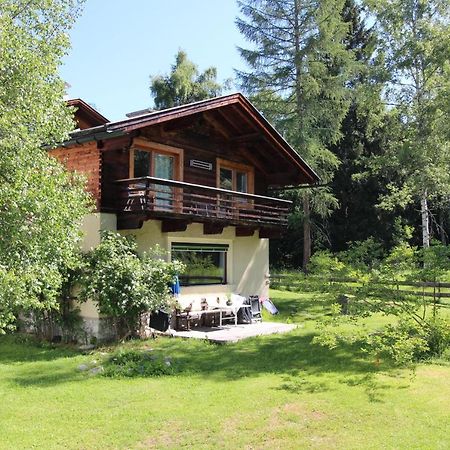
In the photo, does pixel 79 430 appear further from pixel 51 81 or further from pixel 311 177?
pixel 311 177

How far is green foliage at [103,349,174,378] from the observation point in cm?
888

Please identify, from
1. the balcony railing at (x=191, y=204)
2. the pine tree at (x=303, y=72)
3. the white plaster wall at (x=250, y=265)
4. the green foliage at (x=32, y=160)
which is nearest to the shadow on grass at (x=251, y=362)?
the green foliage at (x=32, y=160)

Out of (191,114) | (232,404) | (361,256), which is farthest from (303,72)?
(232,404)

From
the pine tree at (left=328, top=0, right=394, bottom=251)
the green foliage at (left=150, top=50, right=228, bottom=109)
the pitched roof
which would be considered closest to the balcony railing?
the pitched roof

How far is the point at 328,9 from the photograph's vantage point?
23.0 meters

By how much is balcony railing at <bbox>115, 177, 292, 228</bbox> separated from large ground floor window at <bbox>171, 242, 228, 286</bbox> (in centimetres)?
103

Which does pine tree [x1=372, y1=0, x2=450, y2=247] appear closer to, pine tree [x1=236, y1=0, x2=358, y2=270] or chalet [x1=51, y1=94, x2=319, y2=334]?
pine tree [x1=236, y1=0, x2=358, y2=270]

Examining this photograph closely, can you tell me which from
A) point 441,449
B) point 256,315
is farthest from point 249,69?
point 441,449

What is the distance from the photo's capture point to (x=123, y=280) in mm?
10906

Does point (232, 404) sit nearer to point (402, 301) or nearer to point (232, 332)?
point (402, 301)

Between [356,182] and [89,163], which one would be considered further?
[356,182]

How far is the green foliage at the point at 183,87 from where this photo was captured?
3509 cm

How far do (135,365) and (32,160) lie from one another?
14.4ft

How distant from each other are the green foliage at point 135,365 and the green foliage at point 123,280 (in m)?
1.27
